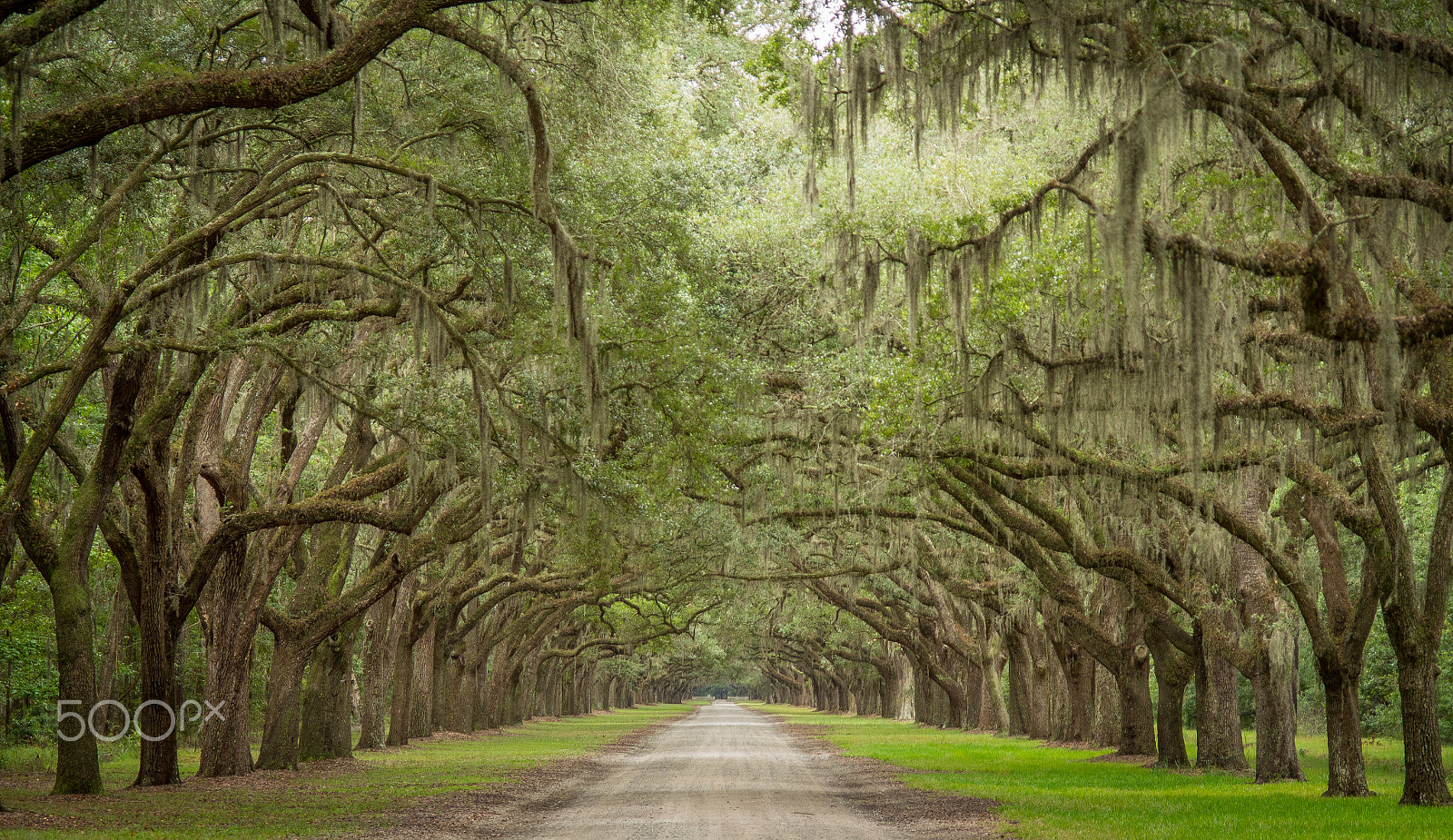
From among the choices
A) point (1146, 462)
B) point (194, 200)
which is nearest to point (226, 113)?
point (194, 200)

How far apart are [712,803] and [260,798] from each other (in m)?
5.98

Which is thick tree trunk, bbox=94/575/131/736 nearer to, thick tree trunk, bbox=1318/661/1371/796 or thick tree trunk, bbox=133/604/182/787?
thick tree trunk, bbox=133/604/182/787

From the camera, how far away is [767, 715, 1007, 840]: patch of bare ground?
41.6 ft

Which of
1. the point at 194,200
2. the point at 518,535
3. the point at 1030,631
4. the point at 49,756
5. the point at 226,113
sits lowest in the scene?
the point at 49,756

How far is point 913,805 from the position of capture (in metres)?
15.7

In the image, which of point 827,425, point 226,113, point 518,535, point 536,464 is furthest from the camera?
point 518,535

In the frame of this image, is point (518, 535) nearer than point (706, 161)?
No

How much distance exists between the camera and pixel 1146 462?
1579cm

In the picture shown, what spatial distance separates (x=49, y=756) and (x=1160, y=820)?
24395 mm

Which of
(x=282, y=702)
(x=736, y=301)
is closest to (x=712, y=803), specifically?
(x=736, y=301)

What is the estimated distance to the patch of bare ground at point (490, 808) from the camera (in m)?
12.2

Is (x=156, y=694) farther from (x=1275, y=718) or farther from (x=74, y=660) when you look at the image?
(x=1275, y=718)

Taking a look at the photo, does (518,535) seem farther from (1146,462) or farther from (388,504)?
(1146,462)

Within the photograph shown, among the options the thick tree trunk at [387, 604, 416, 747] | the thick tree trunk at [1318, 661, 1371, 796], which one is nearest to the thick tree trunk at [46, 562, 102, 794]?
the thick tree trunk at [1318, 661, 1371, 796]
